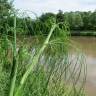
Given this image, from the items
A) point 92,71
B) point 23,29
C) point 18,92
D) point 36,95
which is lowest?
point 92,71

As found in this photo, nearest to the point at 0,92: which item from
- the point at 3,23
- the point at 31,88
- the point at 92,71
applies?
the point at 31,88

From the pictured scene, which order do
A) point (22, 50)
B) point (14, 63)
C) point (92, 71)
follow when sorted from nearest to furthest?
1. point (14, 63)
2. point (22, 50)
3. point (92, 71)

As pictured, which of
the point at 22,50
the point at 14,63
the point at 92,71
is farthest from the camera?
the point at 92,71

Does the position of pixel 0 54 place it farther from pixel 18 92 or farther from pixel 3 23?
pixel 18 92

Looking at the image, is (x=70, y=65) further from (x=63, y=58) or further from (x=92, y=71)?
(x=92, y=71)

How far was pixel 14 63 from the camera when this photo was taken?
2.41 ft

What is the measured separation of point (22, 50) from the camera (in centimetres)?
88

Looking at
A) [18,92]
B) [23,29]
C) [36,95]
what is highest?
[23,29]

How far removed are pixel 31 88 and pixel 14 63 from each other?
0.23 m

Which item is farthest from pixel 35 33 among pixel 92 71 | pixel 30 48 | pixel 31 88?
pixel 92 71

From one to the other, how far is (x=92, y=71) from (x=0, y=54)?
1291cm

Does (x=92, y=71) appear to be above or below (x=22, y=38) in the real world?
below

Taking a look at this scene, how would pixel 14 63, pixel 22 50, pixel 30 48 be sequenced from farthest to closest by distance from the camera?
pixel 30 48
pixel 22 50
pixel 14 63

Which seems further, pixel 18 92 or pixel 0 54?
pixel 0 54
